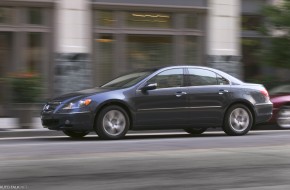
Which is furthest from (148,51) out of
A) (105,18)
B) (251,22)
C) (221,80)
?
(221,80)

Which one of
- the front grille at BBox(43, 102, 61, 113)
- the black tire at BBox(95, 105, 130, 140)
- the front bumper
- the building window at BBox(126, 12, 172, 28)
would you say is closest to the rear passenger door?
the black tire at BBox(95, 105, 130, 140)

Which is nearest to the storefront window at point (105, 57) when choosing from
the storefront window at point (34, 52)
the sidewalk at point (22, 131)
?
the storefront window at point (34, 52)

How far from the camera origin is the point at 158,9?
761 inches

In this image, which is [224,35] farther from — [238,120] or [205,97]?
[205,97]

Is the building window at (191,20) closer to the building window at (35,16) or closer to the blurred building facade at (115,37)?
the blurred building facade at (115,37)

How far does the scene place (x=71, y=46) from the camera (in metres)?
18.2

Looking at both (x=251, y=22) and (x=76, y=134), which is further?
(x=251, y=22)

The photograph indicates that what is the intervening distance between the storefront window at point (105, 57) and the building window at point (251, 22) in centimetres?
494

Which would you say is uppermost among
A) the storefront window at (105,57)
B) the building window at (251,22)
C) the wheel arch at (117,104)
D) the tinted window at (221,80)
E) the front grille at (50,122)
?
the building window at (251,22)

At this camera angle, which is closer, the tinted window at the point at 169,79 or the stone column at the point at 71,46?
the tinted window at the point at 169,79

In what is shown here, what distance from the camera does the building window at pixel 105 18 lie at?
18.7m

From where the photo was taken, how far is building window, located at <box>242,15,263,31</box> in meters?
20.8

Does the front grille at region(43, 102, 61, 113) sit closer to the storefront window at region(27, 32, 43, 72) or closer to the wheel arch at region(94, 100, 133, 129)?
the wheel arch at region(94, 100, 133, 129)

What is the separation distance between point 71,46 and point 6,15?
2.12 meters
